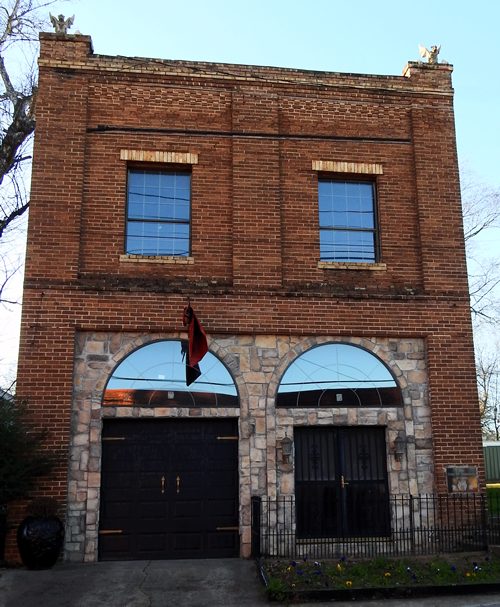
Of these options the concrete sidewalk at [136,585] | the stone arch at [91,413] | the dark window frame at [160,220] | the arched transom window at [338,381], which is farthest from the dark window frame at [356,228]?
the concrete sidewalk at [136,585]

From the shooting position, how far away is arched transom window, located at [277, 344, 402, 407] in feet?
40.0

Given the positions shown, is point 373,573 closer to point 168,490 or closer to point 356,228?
point 168,490

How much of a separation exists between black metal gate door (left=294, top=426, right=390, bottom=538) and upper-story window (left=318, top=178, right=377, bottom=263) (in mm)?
3335

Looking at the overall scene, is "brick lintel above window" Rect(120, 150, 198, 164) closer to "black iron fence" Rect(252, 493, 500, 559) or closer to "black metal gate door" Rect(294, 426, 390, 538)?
"black metal gate door" Rect(294, 426, 390, 538)

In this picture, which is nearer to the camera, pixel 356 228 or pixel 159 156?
pixel 159 156

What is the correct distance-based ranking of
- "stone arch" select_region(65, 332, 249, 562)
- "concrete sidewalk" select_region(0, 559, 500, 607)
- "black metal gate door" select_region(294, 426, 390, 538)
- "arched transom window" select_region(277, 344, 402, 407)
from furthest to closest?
"arched transom window" select_region(277, 344, 402, 407) < "black metal gate door" select_region(294, 426, 390, 538) < "stone arch" select_region(65, 332, 249, 562) < "concrete sidewalk" select_region(0, 559, 500, 607)

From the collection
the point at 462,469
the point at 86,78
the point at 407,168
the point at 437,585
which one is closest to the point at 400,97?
the point at 407,168

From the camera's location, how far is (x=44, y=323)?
11734 mm

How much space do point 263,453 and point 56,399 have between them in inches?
143

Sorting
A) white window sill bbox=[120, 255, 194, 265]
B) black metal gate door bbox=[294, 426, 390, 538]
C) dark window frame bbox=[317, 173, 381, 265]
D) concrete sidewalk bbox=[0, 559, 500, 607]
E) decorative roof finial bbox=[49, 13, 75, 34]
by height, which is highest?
decorative roof finial bbox=[49, 13, 75, 34]

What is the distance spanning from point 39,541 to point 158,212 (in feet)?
20.0

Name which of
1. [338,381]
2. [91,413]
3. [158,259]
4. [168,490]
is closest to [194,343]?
[158,259]

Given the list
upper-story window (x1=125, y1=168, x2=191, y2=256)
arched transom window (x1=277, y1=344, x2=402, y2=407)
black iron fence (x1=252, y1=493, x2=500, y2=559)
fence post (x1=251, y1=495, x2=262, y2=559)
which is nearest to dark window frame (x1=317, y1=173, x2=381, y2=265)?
arched transom window (x1=277, y1=344, x2=402, y2=407)

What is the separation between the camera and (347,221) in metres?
13.4
